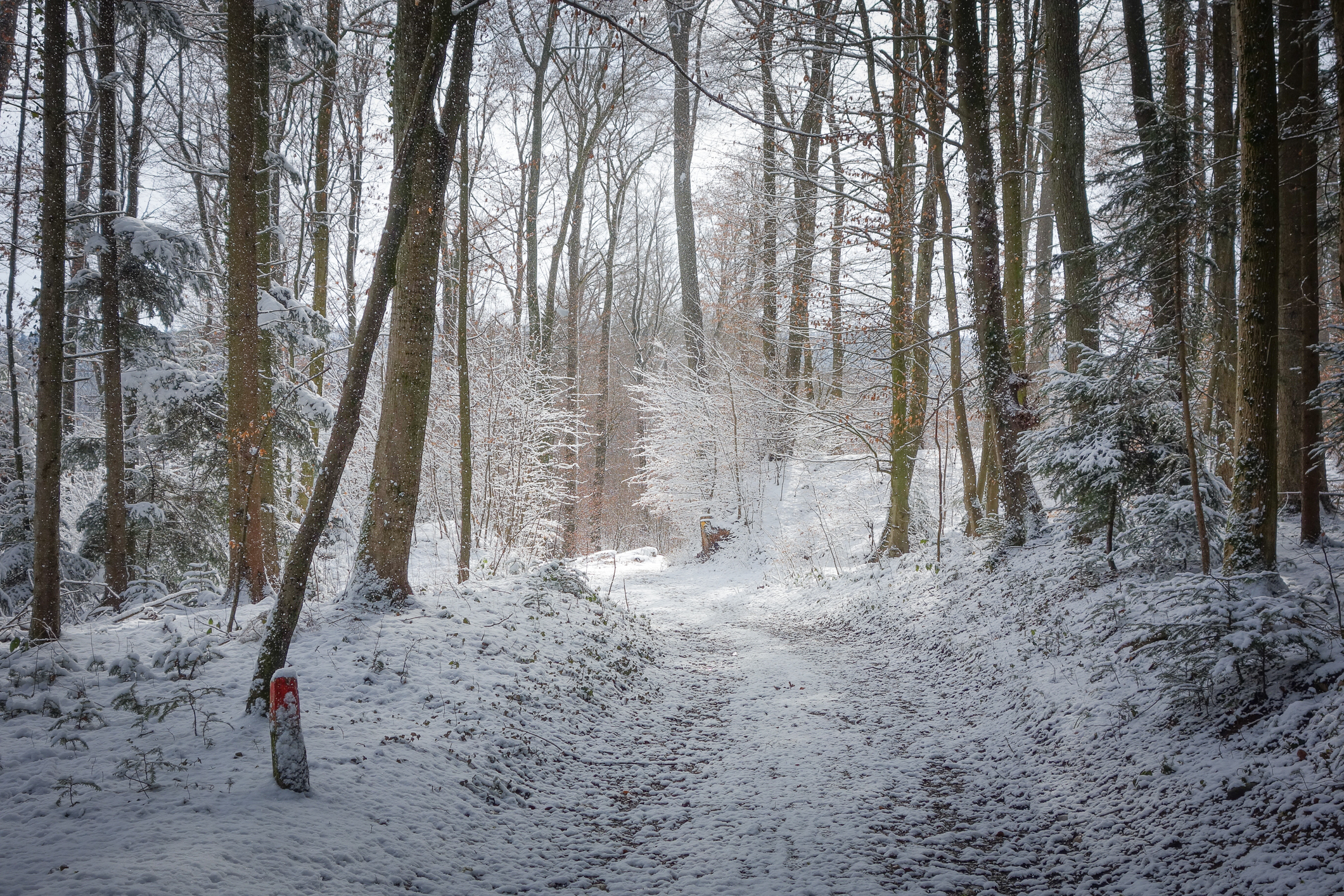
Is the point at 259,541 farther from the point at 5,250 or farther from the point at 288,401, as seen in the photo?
the point at 5,250

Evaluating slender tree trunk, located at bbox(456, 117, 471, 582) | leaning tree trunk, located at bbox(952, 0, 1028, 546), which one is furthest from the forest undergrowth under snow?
slender tree trunk, located at bbox(456, 117, 471, 582)

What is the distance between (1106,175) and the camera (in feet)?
20.2

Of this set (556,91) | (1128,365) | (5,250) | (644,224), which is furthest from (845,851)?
(644,224)

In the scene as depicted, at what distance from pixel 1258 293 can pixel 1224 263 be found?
593 cm

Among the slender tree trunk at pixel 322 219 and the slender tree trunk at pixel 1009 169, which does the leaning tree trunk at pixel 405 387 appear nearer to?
the slender tree trunk at pixel 322 219

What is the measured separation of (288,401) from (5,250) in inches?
133

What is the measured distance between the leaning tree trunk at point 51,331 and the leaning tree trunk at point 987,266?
9541 mm

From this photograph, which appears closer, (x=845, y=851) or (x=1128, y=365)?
(x=845, y=851)

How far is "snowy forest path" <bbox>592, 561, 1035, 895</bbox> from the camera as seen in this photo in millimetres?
3312

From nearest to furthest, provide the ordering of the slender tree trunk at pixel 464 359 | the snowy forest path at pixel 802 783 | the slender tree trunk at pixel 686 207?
the snowy forest path at pixel 802 783 → the slender tree trunk at pixel 464 359 → the slender tree trunk at pixel 686 207

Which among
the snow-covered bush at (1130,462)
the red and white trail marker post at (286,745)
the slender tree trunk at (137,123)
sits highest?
the slender tree trunk at (137,123)

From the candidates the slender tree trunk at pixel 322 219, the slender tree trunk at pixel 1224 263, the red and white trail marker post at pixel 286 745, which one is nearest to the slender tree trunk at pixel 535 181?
the slender tree trunk at pixel 322 219

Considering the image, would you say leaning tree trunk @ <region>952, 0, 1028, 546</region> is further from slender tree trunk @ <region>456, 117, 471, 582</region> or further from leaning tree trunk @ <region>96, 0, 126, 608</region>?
leaning tree trunk @ <region>96, 0, 126, 608</region>

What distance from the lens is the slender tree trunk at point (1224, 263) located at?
7457 mm
